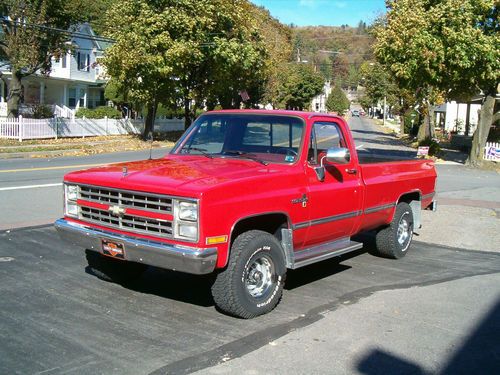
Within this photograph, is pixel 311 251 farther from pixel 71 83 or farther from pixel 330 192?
pixel 71 83

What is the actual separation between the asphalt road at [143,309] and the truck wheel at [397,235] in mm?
147

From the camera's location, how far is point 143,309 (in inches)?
220

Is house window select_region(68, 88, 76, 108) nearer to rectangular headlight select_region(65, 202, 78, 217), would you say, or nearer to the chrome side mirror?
rectangular headlight select_region(65, 202, 78, 217)

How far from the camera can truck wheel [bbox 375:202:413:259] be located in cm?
794

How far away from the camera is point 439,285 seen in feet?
22.5

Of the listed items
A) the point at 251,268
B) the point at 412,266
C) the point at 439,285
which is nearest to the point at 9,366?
the point at 251,268

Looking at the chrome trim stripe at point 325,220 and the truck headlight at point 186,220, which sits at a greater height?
the truck headlight at point 186,220

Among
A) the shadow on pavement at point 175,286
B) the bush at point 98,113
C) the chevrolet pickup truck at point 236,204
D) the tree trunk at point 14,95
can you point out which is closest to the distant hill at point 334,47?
the bush at point 98,113

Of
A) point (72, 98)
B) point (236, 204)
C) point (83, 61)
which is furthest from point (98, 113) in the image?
point (236, 204)

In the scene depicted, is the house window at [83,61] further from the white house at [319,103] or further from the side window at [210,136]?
the side window at [210,136]

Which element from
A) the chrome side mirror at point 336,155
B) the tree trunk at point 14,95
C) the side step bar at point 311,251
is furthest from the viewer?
the tree trunk at point 14,95

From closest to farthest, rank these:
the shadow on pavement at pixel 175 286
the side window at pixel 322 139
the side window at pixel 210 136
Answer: the shadow on pavement at pixel 175 286 < the side window at pixel 322 139 < the side window at pixel 210 136

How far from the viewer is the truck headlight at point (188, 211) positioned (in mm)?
4855

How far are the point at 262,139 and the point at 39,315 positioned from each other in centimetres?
296
